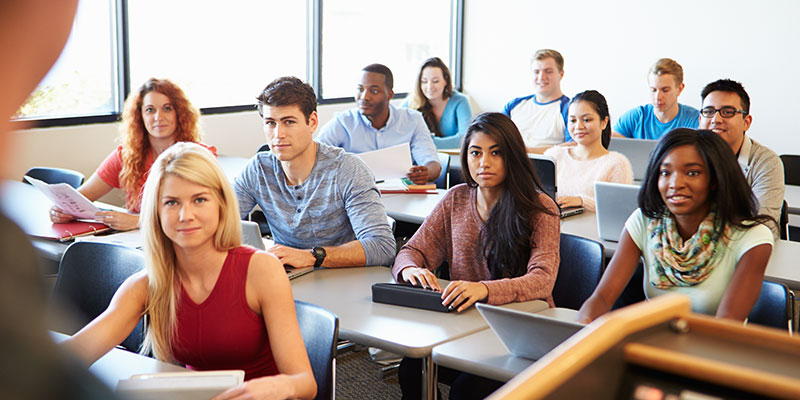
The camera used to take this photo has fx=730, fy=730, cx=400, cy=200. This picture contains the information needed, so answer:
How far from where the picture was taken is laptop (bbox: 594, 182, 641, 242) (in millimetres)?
2695

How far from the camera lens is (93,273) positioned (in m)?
2.18

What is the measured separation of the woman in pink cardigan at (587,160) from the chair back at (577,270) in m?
0.96

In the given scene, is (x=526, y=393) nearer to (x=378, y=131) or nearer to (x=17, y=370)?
(x=17, y=370)

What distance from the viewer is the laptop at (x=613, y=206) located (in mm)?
2695

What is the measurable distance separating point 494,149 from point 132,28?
304 cm

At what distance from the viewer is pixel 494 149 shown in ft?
7.67

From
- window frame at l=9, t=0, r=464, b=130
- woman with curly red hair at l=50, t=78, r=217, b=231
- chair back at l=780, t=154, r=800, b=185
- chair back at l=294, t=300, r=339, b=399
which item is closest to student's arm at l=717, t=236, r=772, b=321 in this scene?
chair back at l=294, t=300, r=339, b=399

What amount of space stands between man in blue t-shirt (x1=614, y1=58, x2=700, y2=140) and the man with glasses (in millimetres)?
1113

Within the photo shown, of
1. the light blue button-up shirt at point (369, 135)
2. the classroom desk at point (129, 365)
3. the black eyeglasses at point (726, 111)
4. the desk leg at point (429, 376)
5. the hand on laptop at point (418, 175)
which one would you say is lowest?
the desk leg at point (429, 376)

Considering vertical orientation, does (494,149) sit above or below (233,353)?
above

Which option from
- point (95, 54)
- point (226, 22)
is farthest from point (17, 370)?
point (226, 22)

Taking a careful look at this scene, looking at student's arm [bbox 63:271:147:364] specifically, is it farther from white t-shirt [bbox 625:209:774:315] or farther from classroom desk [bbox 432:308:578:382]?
white t-shirt [bbox 625:209:774:315]

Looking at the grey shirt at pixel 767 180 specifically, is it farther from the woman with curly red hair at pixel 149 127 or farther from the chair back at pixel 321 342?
the woman with curly red hair at pixel 149 127

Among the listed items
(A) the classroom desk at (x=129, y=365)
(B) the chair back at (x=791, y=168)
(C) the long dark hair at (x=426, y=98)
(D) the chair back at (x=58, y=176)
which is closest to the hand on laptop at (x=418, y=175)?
(C) the long dark hair at (x=426, y=98)
